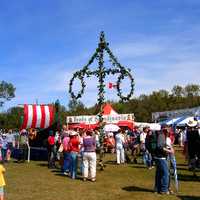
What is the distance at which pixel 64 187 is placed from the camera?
15328 millimetres

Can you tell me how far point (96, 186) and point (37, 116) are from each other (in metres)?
12.2

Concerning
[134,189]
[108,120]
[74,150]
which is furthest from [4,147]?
[108,120]

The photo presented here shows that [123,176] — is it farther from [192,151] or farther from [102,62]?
[102,62]

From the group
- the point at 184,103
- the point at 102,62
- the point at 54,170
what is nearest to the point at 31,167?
the point at 54,170

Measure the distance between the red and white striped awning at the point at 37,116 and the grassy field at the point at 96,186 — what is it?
21.0 feet

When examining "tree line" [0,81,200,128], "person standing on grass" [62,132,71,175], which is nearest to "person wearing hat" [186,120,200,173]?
"person standing on grass" [62,132,71,175]

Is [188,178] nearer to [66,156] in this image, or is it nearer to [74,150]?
[74,150]

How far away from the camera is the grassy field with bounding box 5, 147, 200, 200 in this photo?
44.1 feet

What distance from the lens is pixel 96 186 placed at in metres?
15.5

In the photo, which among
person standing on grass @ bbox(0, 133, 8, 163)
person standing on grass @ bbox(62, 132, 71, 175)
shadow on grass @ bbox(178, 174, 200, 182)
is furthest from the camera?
person standing on grass @ bbox(0, 133, 8, 163)

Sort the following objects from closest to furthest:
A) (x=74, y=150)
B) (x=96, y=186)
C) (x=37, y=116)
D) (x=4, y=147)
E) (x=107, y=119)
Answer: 1. (x=96, y=186)
2. (x=74, y=150)
3. (x=4, y=147)
4. (x=37, y=116)
5. (x=107, y=119)

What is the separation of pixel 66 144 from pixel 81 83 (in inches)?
142

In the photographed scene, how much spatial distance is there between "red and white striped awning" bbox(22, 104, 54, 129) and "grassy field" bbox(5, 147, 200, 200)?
6388mm

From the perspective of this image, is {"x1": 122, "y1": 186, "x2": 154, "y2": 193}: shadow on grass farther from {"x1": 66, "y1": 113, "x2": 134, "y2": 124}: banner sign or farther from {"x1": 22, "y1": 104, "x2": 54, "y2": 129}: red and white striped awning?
{"x1": 66, "y1": 113, "x2": 134, "y2": 124}: banner sign
